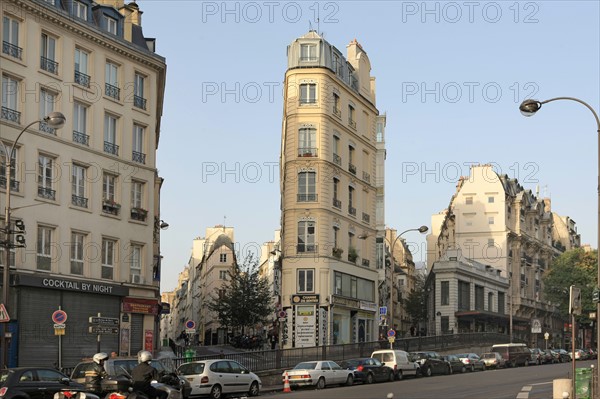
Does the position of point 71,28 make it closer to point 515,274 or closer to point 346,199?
point 346,199

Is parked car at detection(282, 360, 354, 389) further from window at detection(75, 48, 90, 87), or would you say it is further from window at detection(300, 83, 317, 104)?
window at detection(300, 83, 317, 104)

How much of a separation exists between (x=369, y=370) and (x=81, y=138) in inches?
683

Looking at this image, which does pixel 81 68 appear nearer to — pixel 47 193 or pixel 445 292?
pixel 47 193

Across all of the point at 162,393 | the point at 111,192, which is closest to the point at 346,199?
the point at 111,192

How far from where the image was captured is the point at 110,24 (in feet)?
146

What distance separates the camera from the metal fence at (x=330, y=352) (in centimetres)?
4166

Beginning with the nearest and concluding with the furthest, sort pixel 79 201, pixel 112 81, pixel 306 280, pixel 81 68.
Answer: pixel 79 201 < pixel 81 68 < pixel 112 81 < pixel 306 280

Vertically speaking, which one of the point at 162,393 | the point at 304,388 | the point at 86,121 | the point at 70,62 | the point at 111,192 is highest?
the point at 70,62

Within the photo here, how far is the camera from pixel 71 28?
133 feet

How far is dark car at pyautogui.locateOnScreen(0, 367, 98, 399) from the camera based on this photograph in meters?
22.9

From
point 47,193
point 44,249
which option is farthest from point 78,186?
point 44,249

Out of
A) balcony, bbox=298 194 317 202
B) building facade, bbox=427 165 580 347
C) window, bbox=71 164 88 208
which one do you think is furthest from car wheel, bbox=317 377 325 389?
building facade, bbox=427 165 580 347

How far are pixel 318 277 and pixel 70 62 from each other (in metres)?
22.7

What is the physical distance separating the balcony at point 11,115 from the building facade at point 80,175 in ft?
0.21
